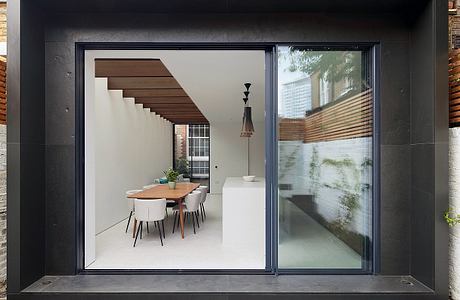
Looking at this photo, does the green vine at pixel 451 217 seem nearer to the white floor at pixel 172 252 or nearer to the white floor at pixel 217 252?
the white floor at pixel 217 252

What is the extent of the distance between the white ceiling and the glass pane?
2.50 feet

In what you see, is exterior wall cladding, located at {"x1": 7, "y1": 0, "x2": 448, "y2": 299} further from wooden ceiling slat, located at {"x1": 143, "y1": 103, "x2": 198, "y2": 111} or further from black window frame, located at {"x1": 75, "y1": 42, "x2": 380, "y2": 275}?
wooden ceiling slat, located at {"x1": 143, "y1": 103, "x2": 198, "y2": 111}

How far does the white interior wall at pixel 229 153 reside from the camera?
32.5ft

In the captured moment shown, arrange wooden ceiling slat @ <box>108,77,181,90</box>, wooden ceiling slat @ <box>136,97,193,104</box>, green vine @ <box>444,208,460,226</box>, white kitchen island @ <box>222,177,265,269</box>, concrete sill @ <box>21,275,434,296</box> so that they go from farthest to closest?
wooden ceiling slat @ <box>136,97,193,104</box>, wooden ceiling slat @ <box>108,77,181,90</box>, white kitchen island @ <box>222,177,265,269</box>, concrete sill @ <box>21,275,434,296</box>, green vine @ <box>444,208,460,226</box>

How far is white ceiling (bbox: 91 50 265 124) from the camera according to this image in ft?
11.0

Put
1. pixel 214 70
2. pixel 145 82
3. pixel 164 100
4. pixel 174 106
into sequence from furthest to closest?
pixel 174 106 → pixel 164 100 → pixel 145 82 → pixel 214 70

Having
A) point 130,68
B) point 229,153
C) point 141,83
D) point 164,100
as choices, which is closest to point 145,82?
point 141,83

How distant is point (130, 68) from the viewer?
4.47 meters

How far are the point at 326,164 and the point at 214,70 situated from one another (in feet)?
6.79

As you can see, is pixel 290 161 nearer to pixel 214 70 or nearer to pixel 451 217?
pixel 451 217

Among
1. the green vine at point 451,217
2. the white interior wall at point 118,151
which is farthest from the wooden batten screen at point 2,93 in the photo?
the green vine at point 451,217

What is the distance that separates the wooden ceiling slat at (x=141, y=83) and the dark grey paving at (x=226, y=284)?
3417 mm

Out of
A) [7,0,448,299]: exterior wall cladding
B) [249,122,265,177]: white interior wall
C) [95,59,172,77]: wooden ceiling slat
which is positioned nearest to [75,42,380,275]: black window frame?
[7,0,448,299]: exterior wall cladding

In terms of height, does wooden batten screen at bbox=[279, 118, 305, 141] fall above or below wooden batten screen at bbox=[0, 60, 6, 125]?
below
